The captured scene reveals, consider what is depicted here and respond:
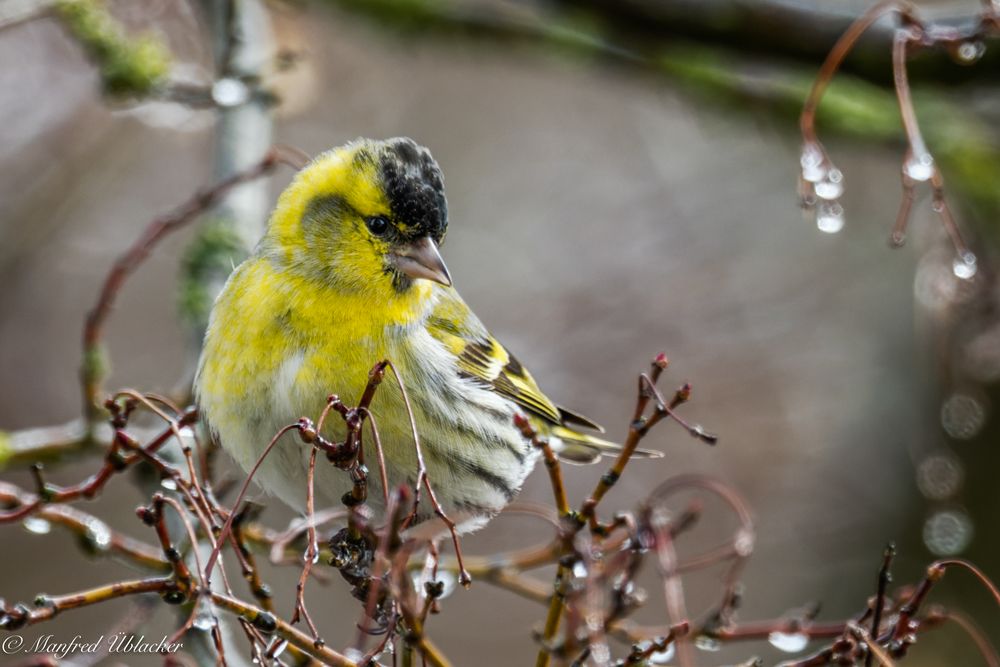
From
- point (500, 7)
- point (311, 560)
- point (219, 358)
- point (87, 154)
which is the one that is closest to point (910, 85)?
point (500, 7)

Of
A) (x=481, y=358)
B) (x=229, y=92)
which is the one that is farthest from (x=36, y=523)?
(x=229, y=92)

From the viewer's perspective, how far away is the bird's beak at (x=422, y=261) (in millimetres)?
2719

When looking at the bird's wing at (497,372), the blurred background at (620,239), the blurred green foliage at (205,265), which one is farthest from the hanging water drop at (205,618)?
the blurred background at (620,239)

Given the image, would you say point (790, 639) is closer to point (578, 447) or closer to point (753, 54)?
point (578, 447)

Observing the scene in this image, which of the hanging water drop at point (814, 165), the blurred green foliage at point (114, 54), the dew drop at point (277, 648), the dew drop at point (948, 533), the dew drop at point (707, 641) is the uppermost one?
the blurred green foliage at point (114, 54)

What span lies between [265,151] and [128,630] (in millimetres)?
2088

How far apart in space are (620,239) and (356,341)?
514 centimetres

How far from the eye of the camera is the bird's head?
275 centimetres

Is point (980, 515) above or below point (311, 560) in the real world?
above

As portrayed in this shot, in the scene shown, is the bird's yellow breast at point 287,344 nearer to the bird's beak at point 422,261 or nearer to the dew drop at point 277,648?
the bird's beak at point 422,261

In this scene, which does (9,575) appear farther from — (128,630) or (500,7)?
(128,630)

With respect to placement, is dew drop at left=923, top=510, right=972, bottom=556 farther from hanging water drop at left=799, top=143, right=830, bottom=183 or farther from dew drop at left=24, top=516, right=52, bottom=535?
dew drop at left=24, top=516, right=52, bottom=535

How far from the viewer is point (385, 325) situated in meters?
2.80

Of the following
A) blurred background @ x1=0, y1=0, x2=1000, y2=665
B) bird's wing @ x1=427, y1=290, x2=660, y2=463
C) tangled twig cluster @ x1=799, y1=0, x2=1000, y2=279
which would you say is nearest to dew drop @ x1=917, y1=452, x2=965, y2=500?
blurred background @ x1=0, y1=0, x2=1000, y2=665
